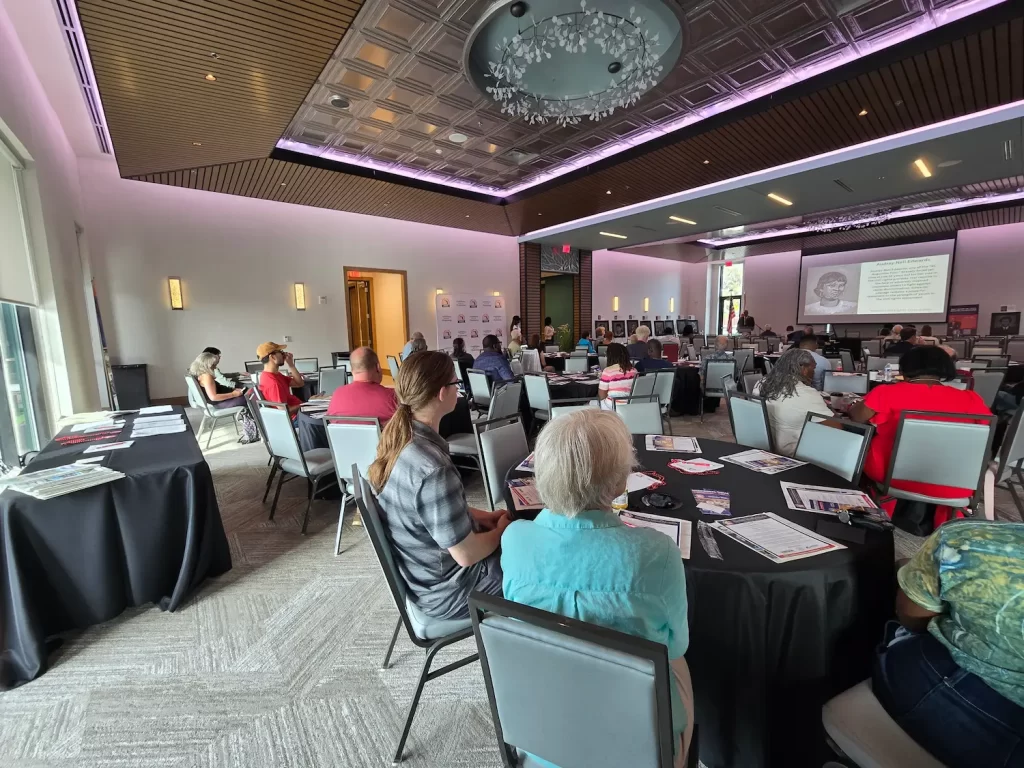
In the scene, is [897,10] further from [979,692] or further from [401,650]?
[401,650]

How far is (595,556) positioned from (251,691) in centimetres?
185

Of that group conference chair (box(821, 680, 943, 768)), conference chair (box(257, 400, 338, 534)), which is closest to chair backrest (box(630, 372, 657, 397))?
conference chair (box(257, 400, 338, 534))

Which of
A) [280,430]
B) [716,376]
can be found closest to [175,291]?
[280,430]

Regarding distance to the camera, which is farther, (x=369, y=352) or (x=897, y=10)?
(x=897, y=10)

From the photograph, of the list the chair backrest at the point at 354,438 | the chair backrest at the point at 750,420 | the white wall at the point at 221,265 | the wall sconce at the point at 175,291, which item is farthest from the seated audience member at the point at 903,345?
the wall sconce at the point at 175,291

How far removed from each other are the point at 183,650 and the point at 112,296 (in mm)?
8024

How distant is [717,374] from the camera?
6.52m

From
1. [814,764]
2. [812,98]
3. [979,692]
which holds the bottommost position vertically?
[814,764]

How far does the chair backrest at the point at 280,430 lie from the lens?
3.10m

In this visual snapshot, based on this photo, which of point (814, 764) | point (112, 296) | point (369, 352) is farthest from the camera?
point (112, 296)

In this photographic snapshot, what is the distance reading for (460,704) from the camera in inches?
70.5

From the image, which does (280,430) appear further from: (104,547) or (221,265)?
(221,265)

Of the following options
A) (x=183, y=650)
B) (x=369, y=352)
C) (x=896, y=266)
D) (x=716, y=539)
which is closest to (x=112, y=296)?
(x=369, y=352)

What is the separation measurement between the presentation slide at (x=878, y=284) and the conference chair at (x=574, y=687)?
1640 cm
